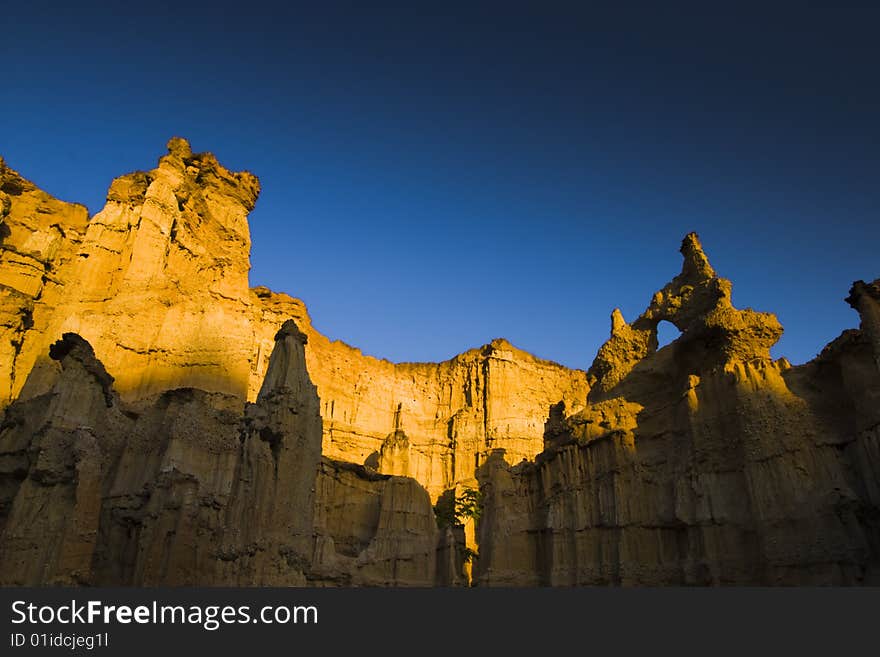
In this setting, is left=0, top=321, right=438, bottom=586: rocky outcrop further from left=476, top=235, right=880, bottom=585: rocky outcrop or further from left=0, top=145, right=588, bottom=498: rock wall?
left=476, top=235, right=880, bottom=585: rocky outcrop

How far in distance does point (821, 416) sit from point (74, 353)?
27.6 metres

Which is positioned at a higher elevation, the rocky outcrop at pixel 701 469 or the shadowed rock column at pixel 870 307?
the shadowed rock column at pixel 870 307

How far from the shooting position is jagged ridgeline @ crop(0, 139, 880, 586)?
18297mm

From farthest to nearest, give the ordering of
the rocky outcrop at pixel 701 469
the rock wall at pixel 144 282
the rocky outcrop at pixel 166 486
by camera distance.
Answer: the rock wall at pixel 144 282
the rocky outcrop at pixel 701 469
the rocky outcrop at pixel 166 486

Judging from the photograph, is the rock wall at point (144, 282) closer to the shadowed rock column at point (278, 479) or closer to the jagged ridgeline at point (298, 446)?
the jagged ridgeline at point (298, 446)

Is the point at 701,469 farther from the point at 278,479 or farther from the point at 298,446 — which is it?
the point at 278,479

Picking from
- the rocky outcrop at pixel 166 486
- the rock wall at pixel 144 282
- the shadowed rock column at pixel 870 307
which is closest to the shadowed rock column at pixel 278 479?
the rocky outcrop at pixel 166 486

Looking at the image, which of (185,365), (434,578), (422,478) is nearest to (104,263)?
(185,365)

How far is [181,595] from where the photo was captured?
975 centimetres

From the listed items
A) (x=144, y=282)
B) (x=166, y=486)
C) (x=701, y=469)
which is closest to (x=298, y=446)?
(x=166, y=486)

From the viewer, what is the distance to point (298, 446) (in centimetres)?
1775

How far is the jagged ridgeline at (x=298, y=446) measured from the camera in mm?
18297

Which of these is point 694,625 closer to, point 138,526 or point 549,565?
point 549,565

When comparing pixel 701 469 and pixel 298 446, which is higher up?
pixel 701 469
